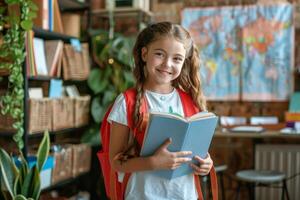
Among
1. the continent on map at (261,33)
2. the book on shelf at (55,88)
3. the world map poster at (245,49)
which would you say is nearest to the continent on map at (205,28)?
the world map poster at (245,49)

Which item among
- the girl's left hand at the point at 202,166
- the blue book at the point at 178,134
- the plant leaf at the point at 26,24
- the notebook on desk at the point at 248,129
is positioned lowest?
the notebook on desk at the point at 248,129

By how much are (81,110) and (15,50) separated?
902 millimetres

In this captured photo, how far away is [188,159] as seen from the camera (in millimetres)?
1117

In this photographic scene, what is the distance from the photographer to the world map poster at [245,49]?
2.98 metres

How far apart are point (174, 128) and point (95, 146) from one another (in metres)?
2.15

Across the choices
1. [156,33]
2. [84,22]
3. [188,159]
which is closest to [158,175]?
[188,159]

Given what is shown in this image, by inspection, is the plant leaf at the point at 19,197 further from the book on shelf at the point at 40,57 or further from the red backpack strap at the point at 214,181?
the red backpack strap at the point at 214,181

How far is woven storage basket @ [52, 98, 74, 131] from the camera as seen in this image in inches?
104

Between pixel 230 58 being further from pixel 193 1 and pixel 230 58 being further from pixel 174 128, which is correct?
pixel 174 128

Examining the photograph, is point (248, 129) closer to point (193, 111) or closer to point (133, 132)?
point (193, 111)

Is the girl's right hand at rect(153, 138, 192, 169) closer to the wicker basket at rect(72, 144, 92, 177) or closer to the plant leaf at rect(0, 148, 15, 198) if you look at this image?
the plant leaf at rect(0, 148, 15, 198)

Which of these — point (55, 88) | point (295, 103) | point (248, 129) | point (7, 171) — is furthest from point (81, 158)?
point (295, 103)

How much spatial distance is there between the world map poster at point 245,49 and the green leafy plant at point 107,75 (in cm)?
64

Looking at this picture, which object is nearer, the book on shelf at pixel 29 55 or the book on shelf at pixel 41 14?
the book on shelf at pixel 29 55
